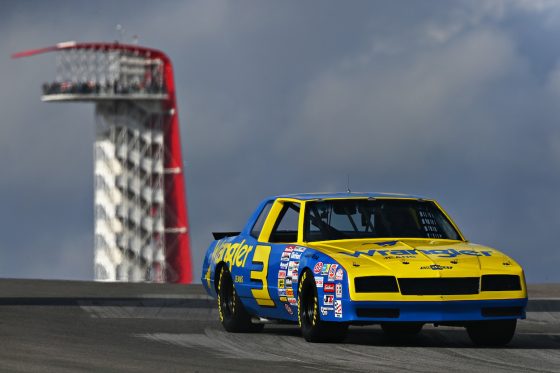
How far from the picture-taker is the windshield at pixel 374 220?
46.6 ft

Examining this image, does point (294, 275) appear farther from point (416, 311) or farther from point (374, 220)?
point (416, 311)

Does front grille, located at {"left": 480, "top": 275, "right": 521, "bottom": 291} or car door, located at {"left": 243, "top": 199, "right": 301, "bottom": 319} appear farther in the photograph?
car door, located at {"left": 243, "top": 199, "right": 301, "bottom": 319}

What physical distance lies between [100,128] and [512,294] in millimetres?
108410

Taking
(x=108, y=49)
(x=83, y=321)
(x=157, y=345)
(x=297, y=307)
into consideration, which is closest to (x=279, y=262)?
(x=297, y=307)

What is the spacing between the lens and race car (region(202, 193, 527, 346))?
12.8 m

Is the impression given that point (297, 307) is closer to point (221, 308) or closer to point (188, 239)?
point (221, 308)

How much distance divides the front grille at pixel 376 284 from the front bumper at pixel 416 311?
0.10m

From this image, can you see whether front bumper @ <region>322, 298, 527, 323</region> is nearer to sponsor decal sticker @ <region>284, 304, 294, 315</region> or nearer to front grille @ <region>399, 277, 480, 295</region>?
front grille @ <region>399, 277, 480, 295</region>

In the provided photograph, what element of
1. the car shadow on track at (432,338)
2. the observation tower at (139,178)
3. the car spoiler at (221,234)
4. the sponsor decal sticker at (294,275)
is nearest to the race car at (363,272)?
the sponsor decal sticker at (294,275)

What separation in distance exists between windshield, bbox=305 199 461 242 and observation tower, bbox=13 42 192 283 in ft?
339

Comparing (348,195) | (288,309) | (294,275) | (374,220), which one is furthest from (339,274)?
(348,195)

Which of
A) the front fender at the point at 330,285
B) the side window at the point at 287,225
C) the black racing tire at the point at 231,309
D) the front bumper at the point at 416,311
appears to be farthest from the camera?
the black racing tire at the point at 231,309

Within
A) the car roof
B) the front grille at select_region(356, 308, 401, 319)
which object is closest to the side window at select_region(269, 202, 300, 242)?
the car roof

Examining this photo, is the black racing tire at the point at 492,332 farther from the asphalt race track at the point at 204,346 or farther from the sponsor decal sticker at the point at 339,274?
the sponsor decal sticker at the point at 339,274
